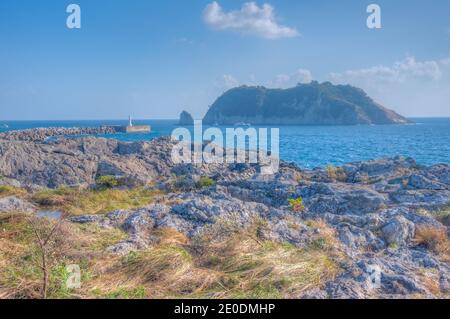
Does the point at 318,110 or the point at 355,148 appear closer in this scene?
the point at 355,148

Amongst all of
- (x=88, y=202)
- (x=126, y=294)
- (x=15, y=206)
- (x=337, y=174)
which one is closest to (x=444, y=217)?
(x=126, y=294)

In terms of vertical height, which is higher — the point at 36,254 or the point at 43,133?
the point at 43,133

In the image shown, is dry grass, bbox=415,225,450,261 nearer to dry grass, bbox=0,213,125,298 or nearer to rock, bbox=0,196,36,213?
dry grass, bbox=0,213,125,298

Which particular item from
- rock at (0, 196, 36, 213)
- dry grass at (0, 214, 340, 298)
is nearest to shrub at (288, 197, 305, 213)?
dry grass at (0, 214, 340, 298)

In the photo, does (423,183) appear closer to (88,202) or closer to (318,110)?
(88,202)

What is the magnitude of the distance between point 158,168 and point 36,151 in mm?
8274

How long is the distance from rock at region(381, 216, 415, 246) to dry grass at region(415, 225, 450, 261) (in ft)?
0.52

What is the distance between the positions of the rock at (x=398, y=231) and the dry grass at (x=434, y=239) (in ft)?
0.52

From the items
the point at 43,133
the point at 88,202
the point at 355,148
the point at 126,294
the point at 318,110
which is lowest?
the point at 355,148

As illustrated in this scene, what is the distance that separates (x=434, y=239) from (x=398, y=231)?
0.61 m

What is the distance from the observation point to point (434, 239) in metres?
6.93

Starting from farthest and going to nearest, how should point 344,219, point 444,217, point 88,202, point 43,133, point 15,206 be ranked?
point 43,133 < point 88,202 < point 15,206 < point 444,217 < point 344,219

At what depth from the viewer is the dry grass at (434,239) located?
21.7 feet

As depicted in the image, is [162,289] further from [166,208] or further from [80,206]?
[80,206]
